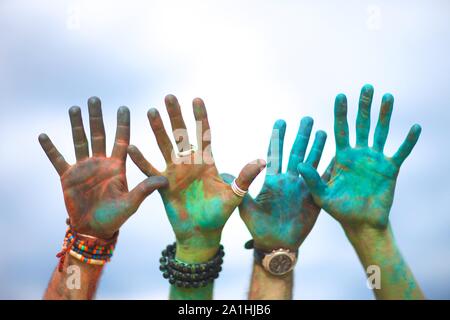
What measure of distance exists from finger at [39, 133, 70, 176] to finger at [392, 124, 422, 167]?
88.1 inches

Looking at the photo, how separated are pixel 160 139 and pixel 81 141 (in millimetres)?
557

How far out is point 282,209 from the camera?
4.99m

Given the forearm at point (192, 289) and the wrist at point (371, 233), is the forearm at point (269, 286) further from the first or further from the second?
the wrist at point (371, 233)

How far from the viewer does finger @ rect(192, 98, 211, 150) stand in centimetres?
479

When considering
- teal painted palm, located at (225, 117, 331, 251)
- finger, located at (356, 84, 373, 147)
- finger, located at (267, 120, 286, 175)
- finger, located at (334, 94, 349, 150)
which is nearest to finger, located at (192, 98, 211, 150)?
teal painted palm, located at (225, 117, 331, 251)

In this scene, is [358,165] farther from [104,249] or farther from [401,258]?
[104,249]

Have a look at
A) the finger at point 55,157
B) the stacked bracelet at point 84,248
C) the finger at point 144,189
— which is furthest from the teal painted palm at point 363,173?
the finger at point 55,157

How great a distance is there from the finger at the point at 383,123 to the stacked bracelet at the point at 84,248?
6.42ft

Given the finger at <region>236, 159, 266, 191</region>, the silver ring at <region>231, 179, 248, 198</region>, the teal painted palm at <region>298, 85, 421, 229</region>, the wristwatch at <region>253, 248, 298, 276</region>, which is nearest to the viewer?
the finger at <region>236, 159, 266, 191</region>

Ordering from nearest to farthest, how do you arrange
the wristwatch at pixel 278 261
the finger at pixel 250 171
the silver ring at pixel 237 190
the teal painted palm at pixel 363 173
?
1. the finger at pixel 250 171
2. the silver ring at pixel 237 190
3. the teal painted palm at pixel 363 173
4. the wristwatch at pixel 278 261

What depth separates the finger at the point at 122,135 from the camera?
4.94 m

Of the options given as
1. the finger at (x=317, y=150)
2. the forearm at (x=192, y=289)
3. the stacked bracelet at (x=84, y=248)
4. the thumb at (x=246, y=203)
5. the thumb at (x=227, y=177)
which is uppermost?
the finger at (x=317, y=150)

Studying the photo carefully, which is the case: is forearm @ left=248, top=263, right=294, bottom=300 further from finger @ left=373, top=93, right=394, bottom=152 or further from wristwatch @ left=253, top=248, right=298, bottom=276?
finger @ left=373, top=93, right=394, bottom=152

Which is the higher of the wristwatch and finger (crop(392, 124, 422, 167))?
finger (crop(392, 124, 422, 167))
